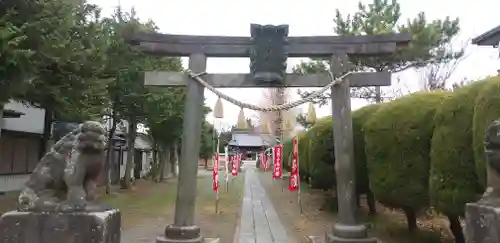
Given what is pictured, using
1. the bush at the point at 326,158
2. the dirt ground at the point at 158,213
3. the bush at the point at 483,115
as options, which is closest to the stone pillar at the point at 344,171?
the bush at the point at 483,115

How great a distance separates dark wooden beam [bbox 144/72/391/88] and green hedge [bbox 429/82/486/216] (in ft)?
7.31

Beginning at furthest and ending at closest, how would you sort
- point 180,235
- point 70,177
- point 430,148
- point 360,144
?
point 360,144
point 180,235
point 430,148
point 70,177

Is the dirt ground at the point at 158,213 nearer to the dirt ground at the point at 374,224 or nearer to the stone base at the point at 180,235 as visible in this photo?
the dirt ground at the point at 374,224

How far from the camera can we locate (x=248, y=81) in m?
9.58

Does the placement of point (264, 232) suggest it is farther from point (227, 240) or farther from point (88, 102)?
point (88, 102)

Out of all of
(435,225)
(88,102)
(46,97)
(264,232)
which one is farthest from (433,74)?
(46,97)

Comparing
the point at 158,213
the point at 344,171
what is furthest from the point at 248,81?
the point at 158,213

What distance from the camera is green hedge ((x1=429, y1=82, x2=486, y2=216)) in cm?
682

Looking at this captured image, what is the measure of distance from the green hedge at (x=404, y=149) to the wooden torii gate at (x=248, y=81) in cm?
77

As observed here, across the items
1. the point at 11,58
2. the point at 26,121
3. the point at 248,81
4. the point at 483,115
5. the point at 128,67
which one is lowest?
the point at 483,115

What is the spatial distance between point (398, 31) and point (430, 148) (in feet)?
41.4

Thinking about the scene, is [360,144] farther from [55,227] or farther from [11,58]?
[55,227]

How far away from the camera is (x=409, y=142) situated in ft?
29.0

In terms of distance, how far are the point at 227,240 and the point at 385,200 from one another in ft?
12.5
